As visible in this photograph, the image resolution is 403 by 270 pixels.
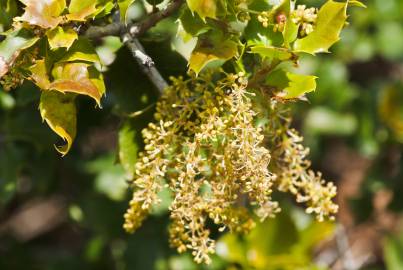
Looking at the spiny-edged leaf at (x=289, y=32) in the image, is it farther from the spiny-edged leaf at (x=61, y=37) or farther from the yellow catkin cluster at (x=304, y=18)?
the spiny-edged leaf at (x=61, y=37)

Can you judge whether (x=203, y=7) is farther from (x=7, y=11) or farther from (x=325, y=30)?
(x=7, y=11)

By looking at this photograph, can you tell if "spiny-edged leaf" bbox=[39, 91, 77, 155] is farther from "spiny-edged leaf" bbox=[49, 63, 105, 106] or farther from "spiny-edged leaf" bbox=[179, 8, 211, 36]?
"spiny-edged leaf" bbox=[179, 8, 211, 36]

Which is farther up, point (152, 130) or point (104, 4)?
point (104, 4)

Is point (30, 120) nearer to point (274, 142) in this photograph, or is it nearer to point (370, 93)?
point (274, 142)

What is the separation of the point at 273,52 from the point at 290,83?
0.08 metres

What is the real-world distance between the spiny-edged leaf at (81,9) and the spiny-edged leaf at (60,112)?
0.47 feet

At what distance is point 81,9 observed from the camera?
1.19 metres

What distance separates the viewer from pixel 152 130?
1.30 m

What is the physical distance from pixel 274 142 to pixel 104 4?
414 millimetres

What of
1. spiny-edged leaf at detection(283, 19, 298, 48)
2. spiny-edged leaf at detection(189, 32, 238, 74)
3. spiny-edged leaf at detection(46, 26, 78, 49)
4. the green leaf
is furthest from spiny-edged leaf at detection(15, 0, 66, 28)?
the green leaf

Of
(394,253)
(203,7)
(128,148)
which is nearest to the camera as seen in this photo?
(203,7)

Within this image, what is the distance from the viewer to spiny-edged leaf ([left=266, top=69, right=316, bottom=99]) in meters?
1.19

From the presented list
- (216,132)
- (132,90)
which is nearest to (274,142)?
(216,132)

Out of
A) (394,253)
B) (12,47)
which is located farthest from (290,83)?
(394,253)
